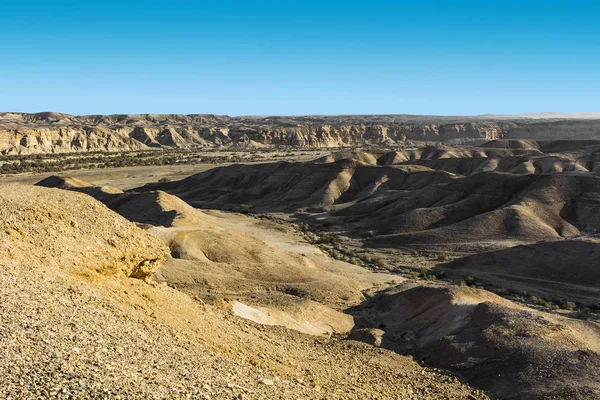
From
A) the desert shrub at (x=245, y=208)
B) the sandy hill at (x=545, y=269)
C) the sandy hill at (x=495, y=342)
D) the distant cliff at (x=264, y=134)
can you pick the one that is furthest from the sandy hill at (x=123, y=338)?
the distant cliff at (x=264, y=134)

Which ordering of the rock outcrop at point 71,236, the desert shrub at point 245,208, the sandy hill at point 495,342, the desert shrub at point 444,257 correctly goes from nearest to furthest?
1. the rock outcrop at point 71,236
2. the sandy hill at point 495,342
3. the desert shrub at point 444,257
4. the desert shrub at point 245,208

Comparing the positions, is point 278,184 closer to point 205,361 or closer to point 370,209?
point 370,209

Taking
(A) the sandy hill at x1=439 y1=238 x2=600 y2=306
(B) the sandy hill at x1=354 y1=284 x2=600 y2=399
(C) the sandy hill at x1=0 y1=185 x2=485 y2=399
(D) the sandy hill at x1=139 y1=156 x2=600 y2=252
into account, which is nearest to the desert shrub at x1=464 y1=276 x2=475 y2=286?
(A) the sandy hill at x1=439 y1=238 x2=600 y2=306

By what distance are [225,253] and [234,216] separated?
22.5 m

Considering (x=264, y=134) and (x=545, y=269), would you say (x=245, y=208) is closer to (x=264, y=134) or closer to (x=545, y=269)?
(x=545, y=269)

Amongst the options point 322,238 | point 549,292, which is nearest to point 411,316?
point 549,292

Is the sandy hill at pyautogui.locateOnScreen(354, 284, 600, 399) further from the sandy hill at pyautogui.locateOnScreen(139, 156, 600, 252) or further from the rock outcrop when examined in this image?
the sandy hill at pyautogui.locateOnScreen(139, 156, 600, 252)

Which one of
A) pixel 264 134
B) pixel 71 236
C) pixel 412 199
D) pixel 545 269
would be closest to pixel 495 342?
pixel 71 236

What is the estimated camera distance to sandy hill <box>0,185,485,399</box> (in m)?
7.77

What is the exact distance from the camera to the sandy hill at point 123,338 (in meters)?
7.77

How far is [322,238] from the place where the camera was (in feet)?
138

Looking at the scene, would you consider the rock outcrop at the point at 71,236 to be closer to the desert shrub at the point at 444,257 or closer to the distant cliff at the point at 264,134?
the desert shrub at the point at 444,257

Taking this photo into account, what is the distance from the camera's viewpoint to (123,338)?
9492mm

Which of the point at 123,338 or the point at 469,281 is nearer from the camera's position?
the point at 123,338
